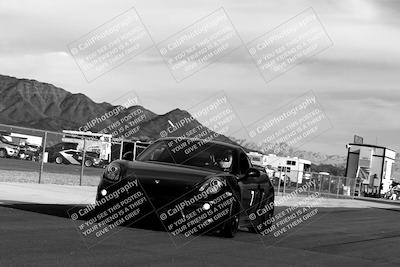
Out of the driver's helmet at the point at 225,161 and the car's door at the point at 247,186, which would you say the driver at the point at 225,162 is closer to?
the driver's helmet at the point at 225,161

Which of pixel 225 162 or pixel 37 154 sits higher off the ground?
pixel 37 154

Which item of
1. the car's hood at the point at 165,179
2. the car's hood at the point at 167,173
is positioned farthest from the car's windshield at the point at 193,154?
the car's hood at the point at 165,179

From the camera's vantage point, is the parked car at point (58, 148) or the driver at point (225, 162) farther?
the parked car at point (58, 148)

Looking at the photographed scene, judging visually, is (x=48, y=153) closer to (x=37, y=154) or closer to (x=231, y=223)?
(x=37, y=154)

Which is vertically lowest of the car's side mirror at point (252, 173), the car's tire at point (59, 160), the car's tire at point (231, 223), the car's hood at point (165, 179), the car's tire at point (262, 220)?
the car's tire at point (262, 220)

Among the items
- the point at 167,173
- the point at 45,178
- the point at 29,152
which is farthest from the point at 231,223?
the point at 29,152

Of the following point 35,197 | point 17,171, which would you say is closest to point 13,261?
point 35,197

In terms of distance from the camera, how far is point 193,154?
10.8 m

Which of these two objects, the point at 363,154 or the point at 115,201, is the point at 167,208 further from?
the point at 363,154

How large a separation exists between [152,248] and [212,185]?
190cm

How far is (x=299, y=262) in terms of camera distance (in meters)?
8.23

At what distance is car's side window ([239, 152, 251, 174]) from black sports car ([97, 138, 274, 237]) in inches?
0.7

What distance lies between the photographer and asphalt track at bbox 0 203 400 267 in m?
6.89

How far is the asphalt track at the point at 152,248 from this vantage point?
22.6 feet
